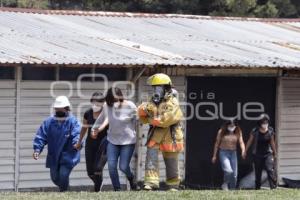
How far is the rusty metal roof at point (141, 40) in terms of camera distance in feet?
49.8

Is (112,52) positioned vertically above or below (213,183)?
above

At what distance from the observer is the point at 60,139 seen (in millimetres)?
13062

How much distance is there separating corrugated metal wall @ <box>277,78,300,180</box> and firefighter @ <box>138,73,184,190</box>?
6.01m

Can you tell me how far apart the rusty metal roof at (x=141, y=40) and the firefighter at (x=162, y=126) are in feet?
8.36

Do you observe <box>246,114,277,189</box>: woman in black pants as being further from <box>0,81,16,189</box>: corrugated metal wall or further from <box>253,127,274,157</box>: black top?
<box>0,81,16,189</box>: corrugated metal wall

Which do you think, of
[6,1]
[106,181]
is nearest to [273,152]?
[106,181]

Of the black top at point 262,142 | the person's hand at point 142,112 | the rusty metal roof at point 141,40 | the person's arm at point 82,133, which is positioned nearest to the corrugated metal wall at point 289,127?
the rusty metal roof at point 141,40

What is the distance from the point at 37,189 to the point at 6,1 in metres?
18.7

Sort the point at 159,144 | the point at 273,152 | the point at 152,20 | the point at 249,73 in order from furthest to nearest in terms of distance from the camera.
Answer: the point at 152,20, the point at 249,73, the point at 273,152, the point at 159,144

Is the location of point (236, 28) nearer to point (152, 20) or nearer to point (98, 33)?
point (152, 20)

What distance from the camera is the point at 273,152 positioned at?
1661 cm

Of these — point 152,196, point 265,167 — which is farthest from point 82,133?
point 265,167

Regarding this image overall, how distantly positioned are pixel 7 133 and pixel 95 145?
2.23 meters

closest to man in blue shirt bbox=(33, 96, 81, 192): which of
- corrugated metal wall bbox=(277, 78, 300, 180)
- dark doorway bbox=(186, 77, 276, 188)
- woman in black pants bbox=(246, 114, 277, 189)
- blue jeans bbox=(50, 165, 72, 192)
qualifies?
blue jeans bbox=(50, 165, 72, 192)
